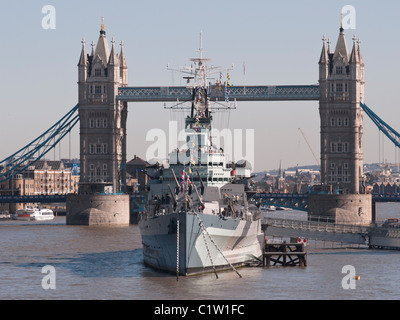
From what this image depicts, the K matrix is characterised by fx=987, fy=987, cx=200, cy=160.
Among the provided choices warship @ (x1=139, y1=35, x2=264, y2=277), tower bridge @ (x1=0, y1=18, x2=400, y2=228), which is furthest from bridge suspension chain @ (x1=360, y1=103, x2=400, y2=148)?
warship @ (x1=139, y1=35, x2=264, y2=277)

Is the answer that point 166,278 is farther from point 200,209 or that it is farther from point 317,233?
point 317,233

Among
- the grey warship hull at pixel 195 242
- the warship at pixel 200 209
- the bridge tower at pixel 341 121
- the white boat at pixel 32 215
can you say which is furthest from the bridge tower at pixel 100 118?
the grey warship hull at pixel 195 242

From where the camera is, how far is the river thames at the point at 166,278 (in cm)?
5453

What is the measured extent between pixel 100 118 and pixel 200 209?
87.4m

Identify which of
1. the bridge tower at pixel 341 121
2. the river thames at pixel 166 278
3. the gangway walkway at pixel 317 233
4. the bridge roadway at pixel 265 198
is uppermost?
the bridge tower at pixel 341 121

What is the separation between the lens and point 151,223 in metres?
65.1

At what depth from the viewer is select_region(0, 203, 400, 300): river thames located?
54.5m

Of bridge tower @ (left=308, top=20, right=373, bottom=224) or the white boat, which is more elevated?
bridge tower @ (left=308, top=20, right=373, bottom=224)

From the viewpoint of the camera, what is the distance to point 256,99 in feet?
467

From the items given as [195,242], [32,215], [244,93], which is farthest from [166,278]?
[32,215]

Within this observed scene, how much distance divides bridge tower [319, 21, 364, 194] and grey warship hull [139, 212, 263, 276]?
76833 mm

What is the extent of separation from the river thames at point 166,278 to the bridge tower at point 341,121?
55.2 meters

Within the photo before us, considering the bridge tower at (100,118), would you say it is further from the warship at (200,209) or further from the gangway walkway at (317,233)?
the warship at (200,209)

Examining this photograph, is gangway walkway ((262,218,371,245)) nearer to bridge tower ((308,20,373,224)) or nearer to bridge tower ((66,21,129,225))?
bridge tower ((308,20,373,224))
